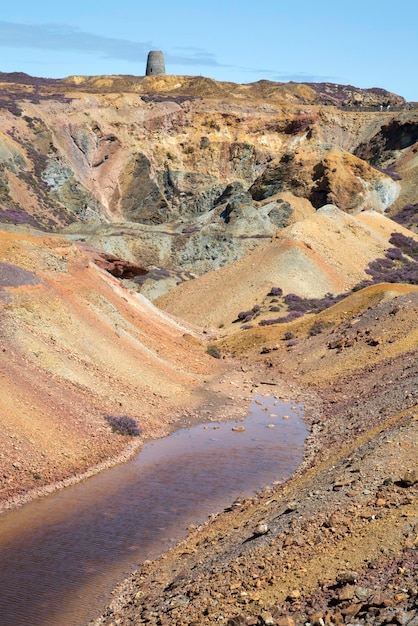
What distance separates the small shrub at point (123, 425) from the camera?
93.2 feet

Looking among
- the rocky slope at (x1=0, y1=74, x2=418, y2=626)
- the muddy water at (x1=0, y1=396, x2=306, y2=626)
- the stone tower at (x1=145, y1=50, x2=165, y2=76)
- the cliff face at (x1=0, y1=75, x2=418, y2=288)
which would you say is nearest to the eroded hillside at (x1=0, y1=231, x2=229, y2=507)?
the rocky slope at (x1=0, y1=74, x2=418, y2=626)

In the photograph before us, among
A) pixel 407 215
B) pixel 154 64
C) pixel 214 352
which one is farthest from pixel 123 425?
pixel 154 64

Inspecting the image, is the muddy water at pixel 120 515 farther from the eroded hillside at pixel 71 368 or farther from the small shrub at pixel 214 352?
the small shrub at pixel 214 352

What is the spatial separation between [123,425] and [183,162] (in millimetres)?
86439

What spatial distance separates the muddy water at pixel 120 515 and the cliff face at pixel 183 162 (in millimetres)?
46347

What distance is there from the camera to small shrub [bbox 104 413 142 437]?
1119 inches

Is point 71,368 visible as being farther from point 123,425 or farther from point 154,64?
point 154,64

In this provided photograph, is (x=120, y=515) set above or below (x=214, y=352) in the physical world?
above

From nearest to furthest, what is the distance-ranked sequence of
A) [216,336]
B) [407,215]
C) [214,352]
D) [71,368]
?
[71,368], [214,352], [216,336], [407,215]

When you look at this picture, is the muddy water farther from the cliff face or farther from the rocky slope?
the cliff face

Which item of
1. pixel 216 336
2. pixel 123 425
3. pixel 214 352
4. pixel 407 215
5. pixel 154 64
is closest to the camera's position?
pixel 123 425

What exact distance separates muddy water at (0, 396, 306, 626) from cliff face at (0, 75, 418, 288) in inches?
1825

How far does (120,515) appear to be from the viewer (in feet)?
69.9

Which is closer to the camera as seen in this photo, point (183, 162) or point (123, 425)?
point (123, 425)
